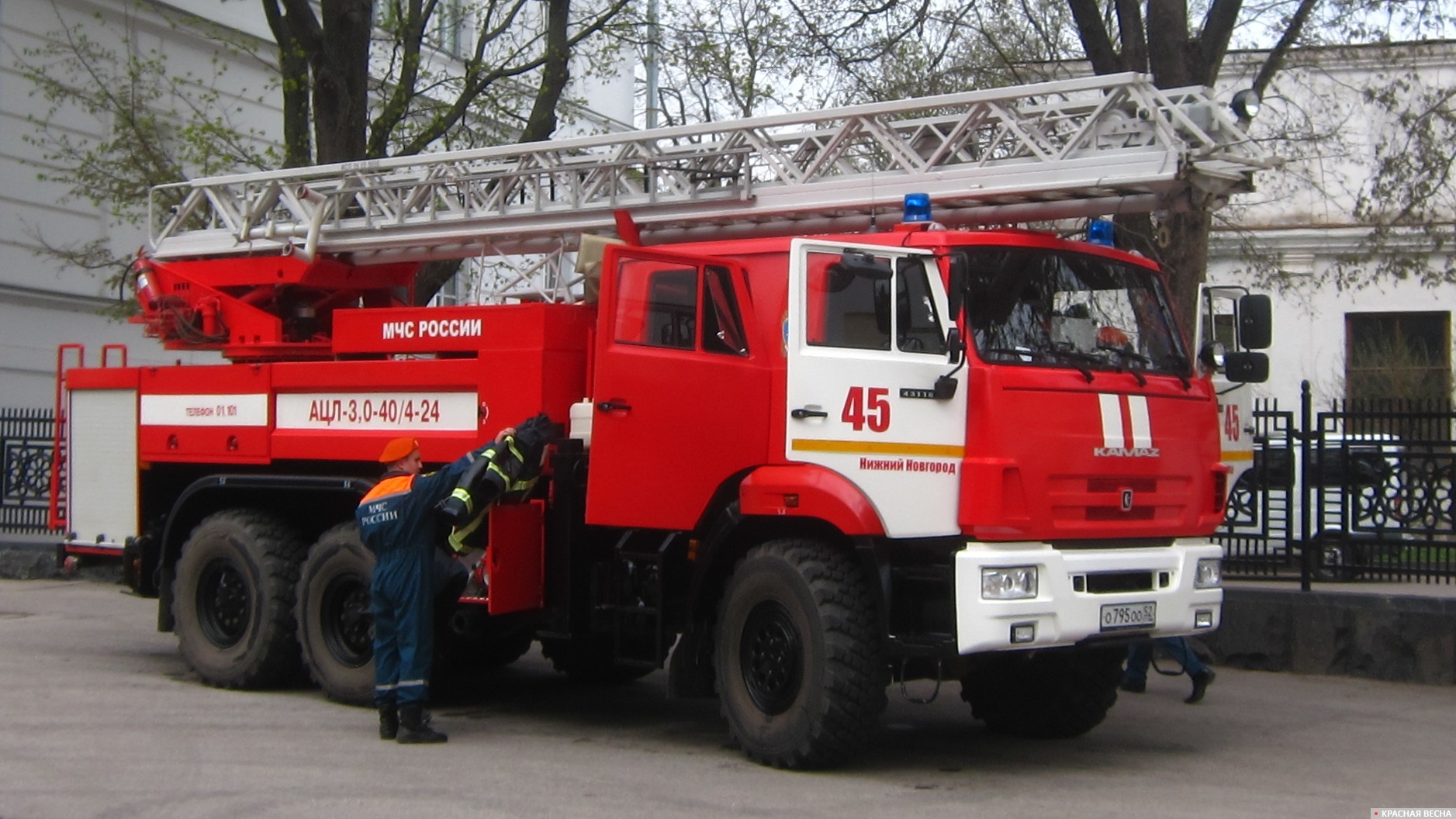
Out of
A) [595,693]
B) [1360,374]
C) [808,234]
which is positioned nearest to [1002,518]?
[808,234]

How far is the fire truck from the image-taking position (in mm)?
7320

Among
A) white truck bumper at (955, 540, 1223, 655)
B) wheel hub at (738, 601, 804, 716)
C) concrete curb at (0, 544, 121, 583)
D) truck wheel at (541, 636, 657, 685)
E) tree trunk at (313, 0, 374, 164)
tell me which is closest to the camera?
white truck bumper at (955, 540, 1223, 655)

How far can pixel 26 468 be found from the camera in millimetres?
18359

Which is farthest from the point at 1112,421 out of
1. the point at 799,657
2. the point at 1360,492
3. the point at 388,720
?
the point at 1360,492

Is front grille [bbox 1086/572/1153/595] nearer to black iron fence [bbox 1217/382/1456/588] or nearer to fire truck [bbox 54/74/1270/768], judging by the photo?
fire truck [bbox 54/74/1270/768]

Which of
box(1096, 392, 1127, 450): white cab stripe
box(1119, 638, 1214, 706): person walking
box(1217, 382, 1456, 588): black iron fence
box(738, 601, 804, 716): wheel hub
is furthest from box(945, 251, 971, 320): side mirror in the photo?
box(1217, 382, 1456, 588): black iron fence

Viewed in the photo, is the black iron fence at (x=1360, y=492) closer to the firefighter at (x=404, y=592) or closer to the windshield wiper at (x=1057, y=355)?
the windshield wiper at (x=1057, y=355)

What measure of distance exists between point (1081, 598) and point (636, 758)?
2461 millimetres

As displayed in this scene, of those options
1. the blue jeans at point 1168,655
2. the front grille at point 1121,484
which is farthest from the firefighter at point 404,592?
the blue jeans at point 1168,655

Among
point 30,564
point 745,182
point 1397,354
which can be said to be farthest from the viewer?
point 1397,354

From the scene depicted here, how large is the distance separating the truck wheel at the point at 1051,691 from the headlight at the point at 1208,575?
0.73 m

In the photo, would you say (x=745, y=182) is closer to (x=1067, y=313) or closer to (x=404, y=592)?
(x=1067, y=313)

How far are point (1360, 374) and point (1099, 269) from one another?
2095cm

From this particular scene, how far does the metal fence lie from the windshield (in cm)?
1399
